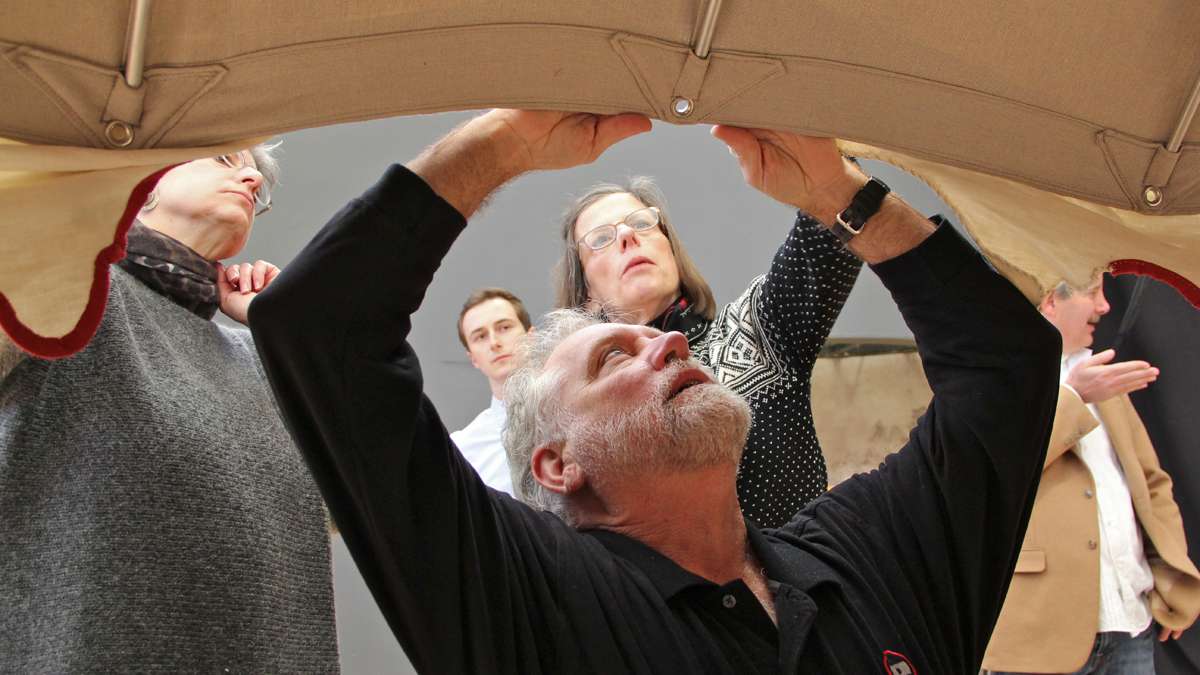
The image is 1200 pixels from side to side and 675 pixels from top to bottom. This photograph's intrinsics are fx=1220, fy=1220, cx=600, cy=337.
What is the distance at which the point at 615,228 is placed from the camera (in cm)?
221

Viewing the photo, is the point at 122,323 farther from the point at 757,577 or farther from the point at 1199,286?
the point at 1199,286

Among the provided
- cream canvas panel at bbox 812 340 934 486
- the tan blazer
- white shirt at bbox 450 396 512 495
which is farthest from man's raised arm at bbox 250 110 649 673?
cream canvas panel at bbox 812 340 934 486

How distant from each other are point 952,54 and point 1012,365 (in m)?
0.45

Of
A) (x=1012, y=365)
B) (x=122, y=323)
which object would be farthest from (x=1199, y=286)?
(x=122, y=323)

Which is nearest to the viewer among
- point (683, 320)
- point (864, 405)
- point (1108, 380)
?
point (683, 320)

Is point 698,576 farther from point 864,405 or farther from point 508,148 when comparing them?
point 864,405

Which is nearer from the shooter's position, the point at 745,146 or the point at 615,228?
the point at 745,146

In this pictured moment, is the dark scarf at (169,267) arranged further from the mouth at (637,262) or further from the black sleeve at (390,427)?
the mouth at (637,262)

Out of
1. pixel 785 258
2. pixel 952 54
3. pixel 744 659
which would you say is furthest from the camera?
pixel 785 258

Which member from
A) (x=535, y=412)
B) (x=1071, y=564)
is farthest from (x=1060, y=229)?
(x=1071, y=564)

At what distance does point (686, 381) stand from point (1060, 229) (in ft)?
1.57

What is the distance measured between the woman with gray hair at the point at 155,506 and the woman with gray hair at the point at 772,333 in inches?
26.6

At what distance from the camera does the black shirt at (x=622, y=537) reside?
3.92ft

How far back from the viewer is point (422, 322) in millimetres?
3631
